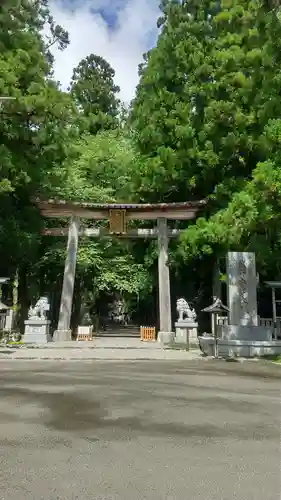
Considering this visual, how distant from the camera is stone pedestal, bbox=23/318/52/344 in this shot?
21.4 metres

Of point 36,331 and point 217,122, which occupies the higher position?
point 217,122

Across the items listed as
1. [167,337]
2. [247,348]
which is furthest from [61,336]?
[247,348]

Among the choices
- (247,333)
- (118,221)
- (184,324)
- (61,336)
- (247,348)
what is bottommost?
(247,348)

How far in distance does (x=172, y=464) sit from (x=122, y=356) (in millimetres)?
11240

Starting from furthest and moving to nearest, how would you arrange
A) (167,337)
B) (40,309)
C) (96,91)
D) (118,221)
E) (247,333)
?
1. (96,91)
2. (118,221)
3. (167,337)
4. (40,309)
5. (247,333)

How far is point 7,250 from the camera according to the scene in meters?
23.5

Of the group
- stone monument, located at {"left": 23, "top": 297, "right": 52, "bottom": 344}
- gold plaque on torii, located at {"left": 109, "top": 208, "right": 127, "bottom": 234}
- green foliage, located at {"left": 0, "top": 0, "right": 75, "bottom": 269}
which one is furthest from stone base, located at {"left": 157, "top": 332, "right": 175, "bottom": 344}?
green foliage, located at {"left": 0, "top": 0, "right": 75, "bottom": 269}

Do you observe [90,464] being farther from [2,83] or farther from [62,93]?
[62,93]

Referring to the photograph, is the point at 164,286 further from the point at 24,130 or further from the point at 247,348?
the point at 24,130

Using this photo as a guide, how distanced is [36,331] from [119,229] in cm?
651

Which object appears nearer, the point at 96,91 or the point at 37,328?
the point at 37,328

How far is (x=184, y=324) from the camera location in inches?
852

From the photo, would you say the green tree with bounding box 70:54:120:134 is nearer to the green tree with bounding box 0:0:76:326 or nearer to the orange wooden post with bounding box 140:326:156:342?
the green tree with bounding box 0:0:76:326

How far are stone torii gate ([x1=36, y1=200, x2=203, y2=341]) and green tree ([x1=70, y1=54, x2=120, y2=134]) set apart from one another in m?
17.8
